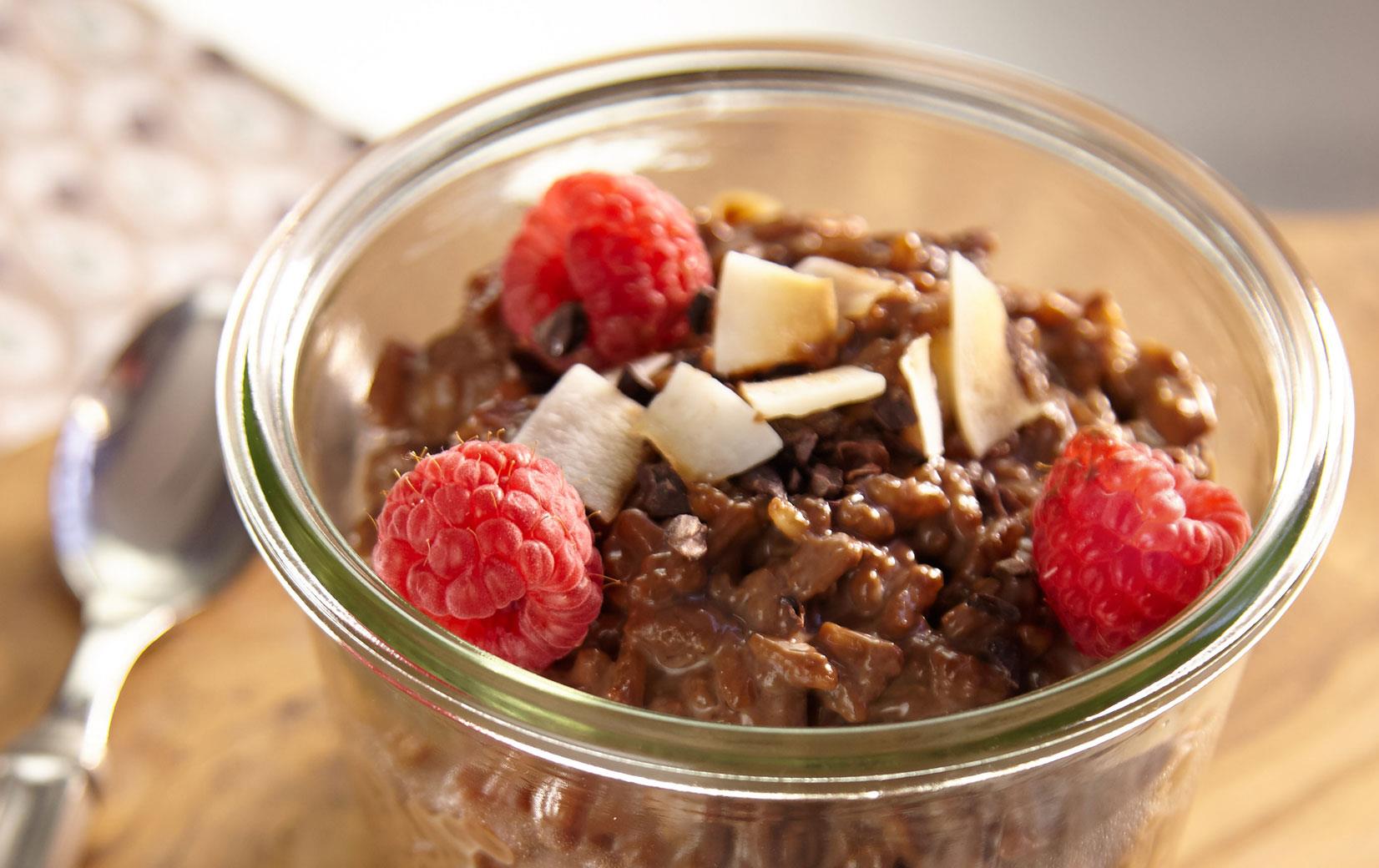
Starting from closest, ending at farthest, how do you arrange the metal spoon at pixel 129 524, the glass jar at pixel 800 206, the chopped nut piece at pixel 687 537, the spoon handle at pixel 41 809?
the glass jar at pixel 800 206 → the chopped nut piece at pixel 687 537 → the spoon handle at pixel 41 809 → the metal spoon at pixel 129 524

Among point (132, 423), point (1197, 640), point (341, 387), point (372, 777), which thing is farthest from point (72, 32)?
point (1197, 640)

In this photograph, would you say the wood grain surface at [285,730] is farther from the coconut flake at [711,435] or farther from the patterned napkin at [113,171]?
the patterned napkin at [113,171]

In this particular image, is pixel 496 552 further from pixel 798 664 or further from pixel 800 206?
pixel 800 206

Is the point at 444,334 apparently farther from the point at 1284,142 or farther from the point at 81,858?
the point at 1284,142

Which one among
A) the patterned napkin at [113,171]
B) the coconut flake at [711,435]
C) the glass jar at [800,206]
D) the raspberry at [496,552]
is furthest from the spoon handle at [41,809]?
the patterned napkin at [113,171]

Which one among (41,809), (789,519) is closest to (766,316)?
(789,519)

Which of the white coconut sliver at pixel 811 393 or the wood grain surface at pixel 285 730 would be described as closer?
the white coconut sliver at pixel 811 393
